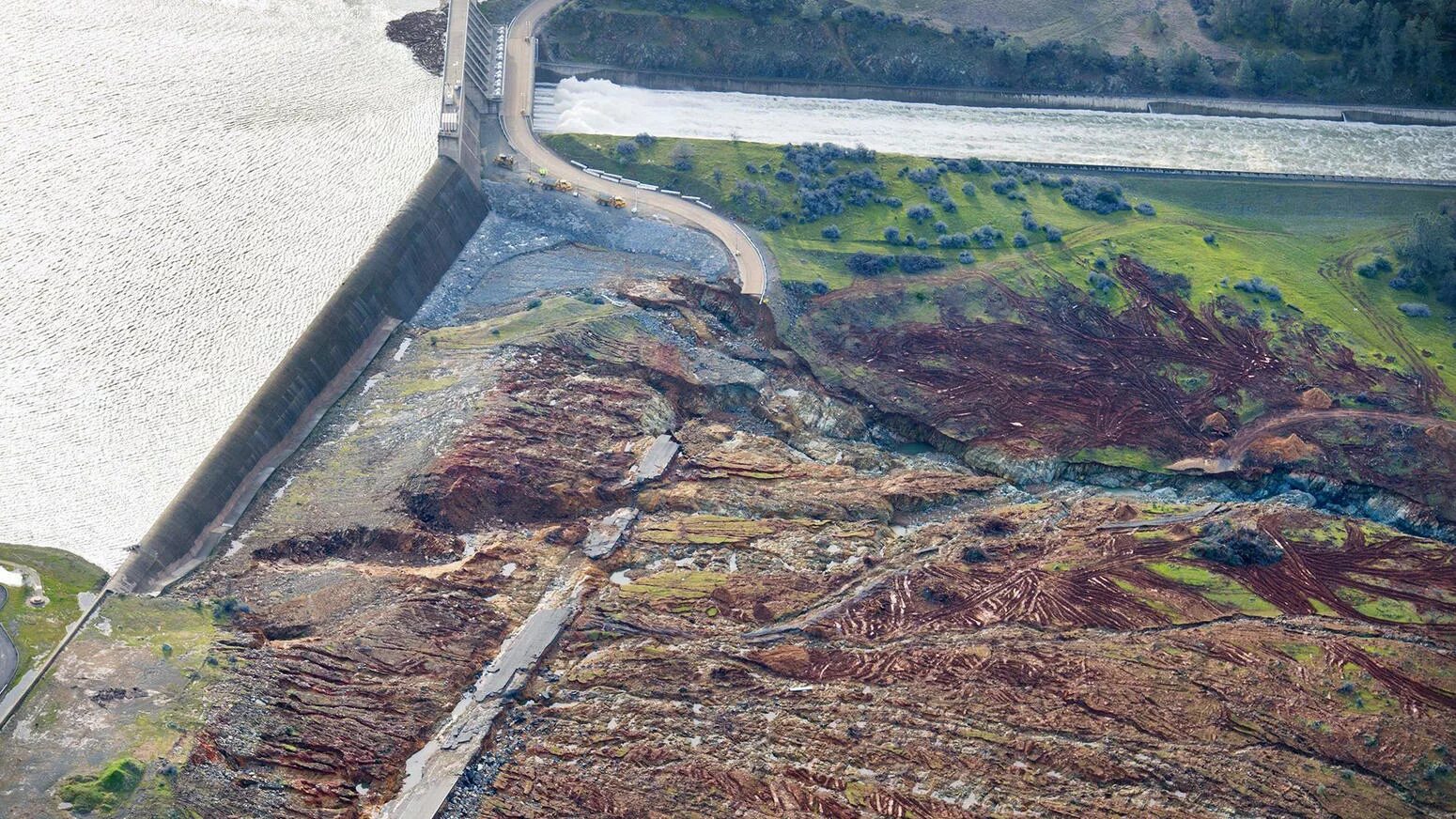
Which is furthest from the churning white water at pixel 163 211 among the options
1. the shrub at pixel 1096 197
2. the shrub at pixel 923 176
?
the shrub at pixel 1096 197

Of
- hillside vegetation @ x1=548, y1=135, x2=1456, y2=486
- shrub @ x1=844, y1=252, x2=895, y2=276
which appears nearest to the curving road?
hillside vegetation @ x1=548, y1=135, x2=1456, y2=486

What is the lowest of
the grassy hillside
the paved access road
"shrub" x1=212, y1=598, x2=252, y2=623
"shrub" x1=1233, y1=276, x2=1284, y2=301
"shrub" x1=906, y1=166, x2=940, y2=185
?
"shrub" x1=1233, y1=276, x2=1284, y2=301

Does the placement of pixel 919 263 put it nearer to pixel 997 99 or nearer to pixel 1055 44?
pixel 997 99

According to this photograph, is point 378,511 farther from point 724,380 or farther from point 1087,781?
point 1087,781

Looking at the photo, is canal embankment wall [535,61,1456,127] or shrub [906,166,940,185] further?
canal embankment wall [535,61,1456,127]

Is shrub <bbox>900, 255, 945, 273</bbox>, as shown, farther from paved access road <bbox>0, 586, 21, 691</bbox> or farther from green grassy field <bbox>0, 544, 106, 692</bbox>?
paved access road <bbox>0, 586, 21, 691</bbox>

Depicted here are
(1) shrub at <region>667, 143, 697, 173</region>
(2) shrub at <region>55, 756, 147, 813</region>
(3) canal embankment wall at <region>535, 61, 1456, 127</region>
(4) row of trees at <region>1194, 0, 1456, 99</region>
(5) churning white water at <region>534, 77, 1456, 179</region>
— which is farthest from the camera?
(4) row of trees at <region>1194, 0, 1456, 99</region>
